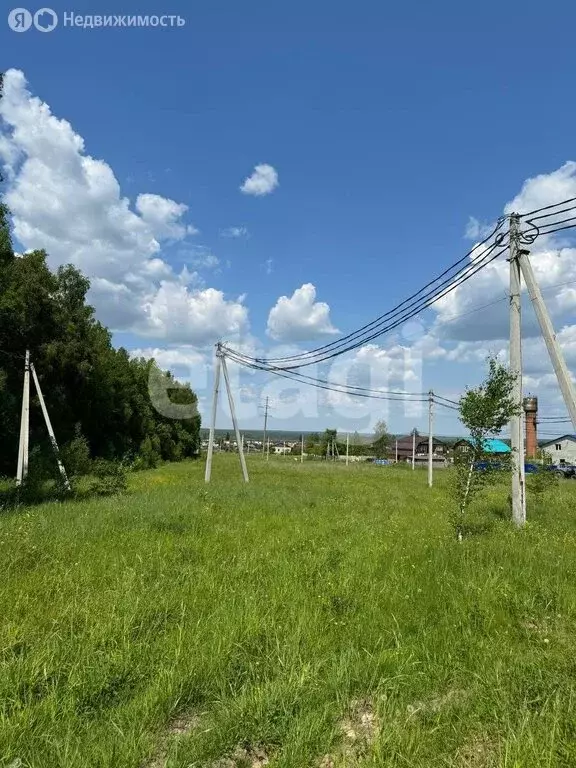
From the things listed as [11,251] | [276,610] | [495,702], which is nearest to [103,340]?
[11,251]

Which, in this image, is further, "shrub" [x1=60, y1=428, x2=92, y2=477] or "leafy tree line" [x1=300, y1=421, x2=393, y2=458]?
"leafy tree line" [x1=300, y1=421, x2=393, y2=458]

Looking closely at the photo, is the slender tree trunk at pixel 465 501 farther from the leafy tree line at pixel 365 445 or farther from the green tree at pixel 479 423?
the leafy tree line at pixel 365 445

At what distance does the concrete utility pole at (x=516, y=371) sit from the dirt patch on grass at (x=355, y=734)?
7.95 metres

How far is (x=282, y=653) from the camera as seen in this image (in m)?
4.23

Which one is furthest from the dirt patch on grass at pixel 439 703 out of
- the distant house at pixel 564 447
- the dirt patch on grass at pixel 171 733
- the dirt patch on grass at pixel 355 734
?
the distant house at pixel 564 447

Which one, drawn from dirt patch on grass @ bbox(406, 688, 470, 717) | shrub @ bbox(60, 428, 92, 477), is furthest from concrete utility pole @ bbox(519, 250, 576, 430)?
shrub @ bbox(60, 428, 92, 477)

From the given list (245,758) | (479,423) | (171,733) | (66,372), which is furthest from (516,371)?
(66,372)

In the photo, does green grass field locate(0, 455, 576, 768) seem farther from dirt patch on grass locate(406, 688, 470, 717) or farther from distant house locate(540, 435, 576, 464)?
distant house locate(540, 435, 576, 464)

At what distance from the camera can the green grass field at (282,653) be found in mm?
2994

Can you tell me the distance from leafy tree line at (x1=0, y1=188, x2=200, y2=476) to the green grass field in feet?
33.2

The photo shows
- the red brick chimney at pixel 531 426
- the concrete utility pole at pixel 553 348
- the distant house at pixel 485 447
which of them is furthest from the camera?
the red brick chimney at pixel 531 426

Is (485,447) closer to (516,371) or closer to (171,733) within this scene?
(516,371)

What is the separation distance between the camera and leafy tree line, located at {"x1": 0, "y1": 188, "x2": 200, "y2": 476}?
64.3 feet

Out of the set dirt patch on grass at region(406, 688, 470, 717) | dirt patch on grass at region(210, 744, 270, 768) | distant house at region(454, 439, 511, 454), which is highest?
distant house at region(454, 439, 511, 454)
